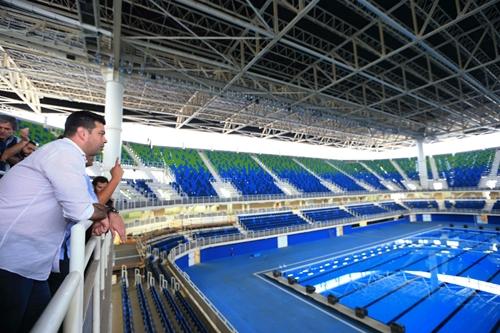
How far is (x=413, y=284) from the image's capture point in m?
12.9

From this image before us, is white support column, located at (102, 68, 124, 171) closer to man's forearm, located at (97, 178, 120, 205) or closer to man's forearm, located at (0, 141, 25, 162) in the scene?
man's forearm, located at (0, 141, 25, 162)

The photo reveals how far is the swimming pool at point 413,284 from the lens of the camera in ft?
30.9

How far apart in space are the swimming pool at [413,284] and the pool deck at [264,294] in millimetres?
828

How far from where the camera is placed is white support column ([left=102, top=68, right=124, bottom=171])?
10578 mm

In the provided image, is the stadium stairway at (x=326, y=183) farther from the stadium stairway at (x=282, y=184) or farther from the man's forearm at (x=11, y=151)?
the man's forearm at (x=11, y=151)

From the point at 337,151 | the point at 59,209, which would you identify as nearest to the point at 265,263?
the point at 59,209

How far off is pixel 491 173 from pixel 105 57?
133 feet

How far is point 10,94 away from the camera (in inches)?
685

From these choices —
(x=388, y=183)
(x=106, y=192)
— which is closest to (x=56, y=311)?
(x=106, y=192)

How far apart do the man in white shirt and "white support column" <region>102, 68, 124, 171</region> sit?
33.6ft

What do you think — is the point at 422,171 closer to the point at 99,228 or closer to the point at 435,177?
the point at 435,177

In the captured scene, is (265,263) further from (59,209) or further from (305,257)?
(59,209)

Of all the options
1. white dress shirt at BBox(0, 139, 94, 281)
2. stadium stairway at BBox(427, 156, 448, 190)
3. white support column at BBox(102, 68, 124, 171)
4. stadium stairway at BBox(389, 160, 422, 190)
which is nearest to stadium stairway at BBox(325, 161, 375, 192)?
stadium stairway at BBox(389, 160, 422, 190)

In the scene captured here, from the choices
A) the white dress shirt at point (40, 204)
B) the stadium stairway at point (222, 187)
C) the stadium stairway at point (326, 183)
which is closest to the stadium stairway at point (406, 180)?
the stadium stairway at point (326, 183)
